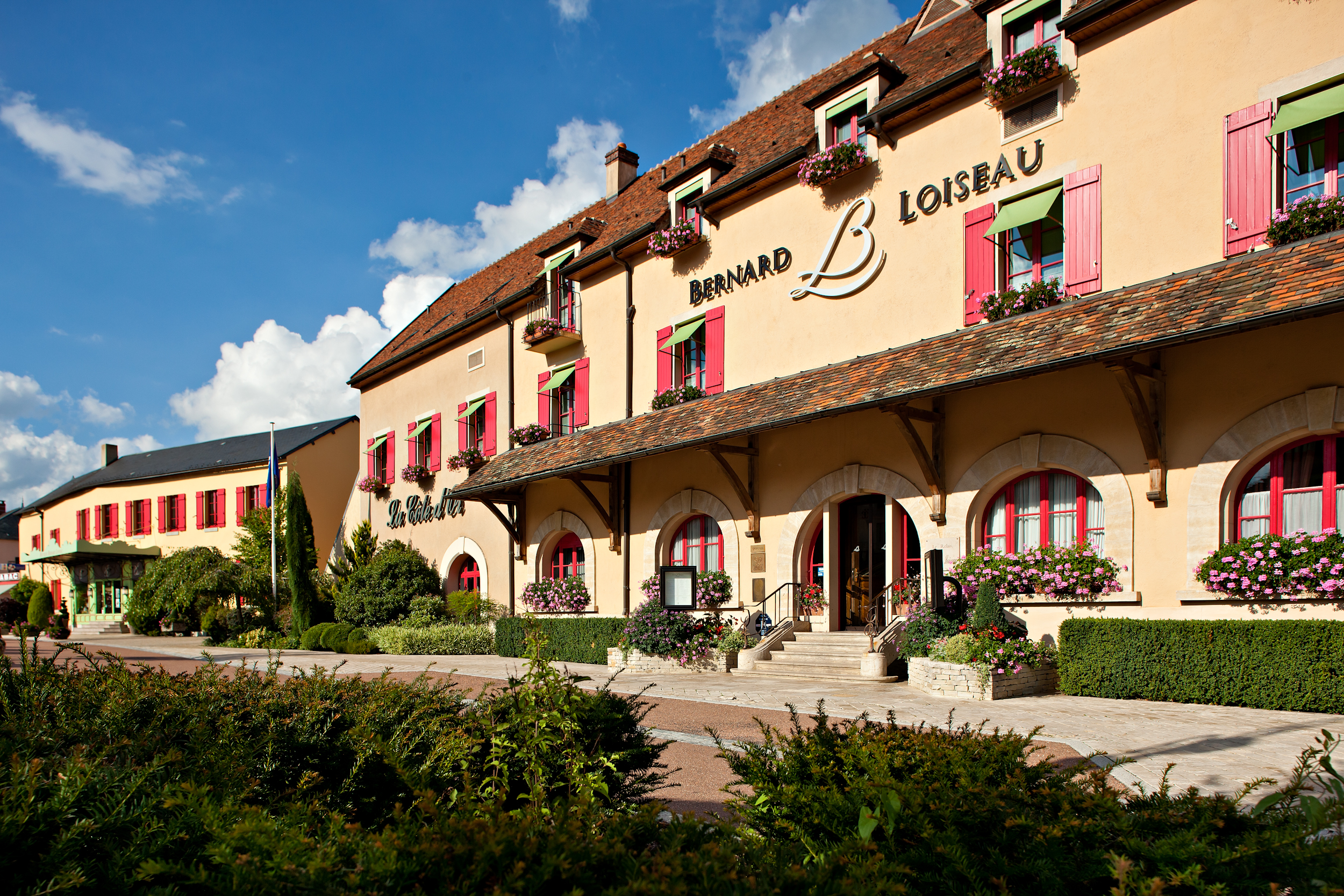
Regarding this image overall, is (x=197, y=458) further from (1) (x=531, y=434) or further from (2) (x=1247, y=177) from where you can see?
(2) (x=1247, y=177)

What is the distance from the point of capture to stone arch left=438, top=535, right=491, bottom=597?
20.7 m

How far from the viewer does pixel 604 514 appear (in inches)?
677

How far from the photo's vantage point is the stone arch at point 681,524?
592 inches

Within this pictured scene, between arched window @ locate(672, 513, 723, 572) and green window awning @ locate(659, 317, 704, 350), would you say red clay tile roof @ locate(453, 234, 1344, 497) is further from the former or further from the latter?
arched window @ locate(672, 513, 723, 572)

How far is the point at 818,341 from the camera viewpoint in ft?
46.5

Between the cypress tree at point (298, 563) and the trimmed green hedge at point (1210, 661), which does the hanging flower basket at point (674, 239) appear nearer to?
the trimmed green hedge at point (1210, 661)

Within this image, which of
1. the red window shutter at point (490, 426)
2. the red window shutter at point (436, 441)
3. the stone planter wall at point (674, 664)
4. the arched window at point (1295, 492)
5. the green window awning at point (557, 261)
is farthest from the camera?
the red window shutter at point (436, 441)

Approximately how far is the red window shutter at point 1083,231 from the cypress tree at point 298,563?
62.7ft

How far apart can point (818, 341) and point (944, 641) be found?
5.32 metres

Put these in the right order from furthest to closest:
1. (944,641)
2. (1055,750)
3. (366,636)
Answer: (366,636), (944,641), (1055,750)

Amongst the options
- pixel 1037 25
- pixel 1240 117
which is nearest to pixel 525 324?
pixel 1037 25

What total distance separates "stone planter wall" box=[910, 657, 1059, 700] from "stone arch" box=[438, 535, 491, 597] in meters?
12.4

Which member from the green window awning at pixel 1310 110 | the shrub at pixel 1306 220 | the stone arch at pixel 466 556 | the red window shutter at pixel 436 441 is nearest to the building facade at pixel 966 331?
the green window awning at pixel 1310 110

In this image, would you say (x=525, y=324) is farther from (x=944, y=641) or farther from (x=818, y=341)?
(x=944, y=641)
